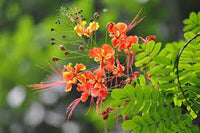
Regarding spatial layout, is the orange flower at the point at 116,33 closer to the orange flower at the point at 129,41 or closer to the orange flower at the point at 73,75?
the orange flower at the point at 129,41

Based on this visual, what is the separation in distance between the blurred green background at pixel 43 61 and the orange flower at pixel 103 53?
3.70 metres

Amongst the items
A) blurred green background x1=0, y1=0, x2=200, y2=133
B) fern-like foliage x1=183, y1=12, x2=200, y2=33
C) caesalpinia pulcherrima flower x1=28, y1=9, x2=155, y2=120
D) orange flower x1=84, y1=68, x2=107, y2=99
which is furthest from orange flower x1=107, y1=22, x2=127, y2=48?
blurred green background x1=0, y1=0, x2=200, y2=133

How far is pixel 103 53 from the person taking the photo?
5.27ft

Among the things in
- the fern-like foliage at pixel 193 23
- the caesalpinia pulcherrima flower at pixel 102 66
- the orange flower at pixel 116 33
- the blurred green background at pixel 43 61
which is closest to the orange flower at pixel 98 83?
the caesalpinia pulcherrima flower at pixel 102 66

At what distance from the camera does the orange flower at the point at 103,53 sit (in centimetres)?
161

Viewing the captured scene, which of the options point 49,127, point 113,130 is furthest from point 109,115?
point 49,127

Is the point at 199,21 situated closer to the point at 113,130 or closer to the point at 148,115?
the point at 148,115

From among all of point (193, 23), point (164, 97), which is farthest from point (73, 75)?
point (193, 23)

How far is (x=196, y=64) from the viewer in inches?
61.4

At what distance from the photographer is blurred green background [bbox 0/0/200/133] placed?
5.91m

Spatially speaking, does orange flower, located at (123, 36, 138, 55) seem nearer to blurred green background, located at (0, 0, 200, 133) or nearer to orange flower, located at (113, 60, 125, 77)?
orange flower, located at (113, 60, 125, 77)

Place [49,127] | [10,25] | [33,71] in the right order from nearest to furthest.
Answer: [33,71]
[49,127]
[10,25]

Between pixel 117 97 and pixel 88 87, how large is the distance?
0.14 meters

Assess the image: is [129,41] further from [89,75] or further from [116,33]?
[89,75]
